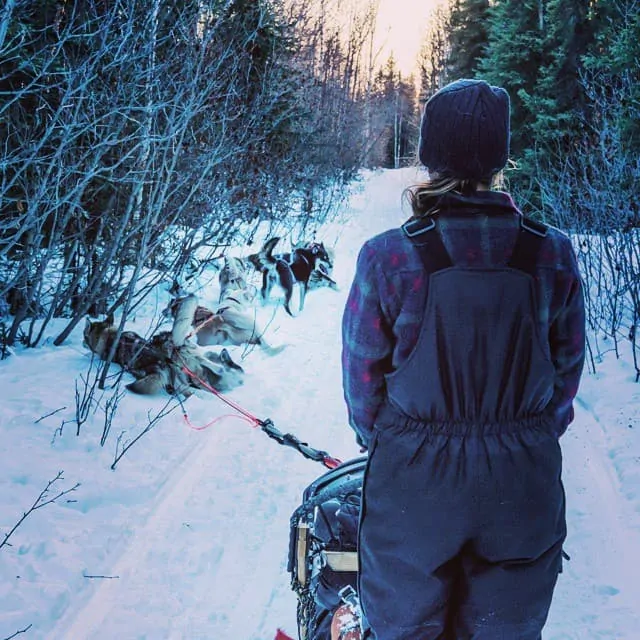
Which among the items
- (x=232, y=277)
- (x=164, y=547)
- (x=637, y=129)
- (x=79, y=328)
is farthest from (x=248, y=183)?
(x=164, y=547)

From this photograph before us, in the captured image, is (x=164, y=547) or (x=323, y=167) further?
(x=323, y=167)

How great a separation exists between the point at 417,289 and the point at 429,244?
0.10m

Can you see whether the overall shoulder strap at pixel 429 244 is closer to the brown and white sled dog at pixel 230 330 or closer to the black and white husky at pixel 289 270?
the brown and white sled dog at pixel 230 330

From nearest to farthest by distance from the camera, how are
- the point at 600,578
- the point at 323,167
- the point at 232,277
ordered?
the point at 600,578
the point at 232,277
the point at 323,167

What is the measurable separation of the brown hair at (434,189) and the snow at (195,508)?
207 cm

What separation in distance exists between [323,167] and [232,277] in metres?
8.90

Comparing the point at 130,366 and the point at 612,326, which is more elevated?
Result: the point at 612,326

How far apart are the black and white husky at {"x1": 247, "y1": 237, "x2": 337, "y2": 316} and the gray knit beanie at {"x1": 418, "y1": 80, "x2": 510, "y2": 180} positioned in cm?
692

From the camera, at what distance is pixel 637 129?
8.41m

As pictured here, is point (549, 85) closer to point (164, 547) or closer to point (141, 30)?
point (141, 30)

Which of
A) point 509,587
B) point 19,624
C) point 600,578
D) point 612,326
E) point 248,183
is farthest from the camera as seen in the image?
point 248,183

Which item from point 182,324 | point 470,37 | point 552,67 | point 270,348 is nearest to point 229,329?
point 270,348

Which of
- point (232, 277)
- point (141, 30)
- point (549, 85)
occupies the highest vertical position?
point (549, 85)

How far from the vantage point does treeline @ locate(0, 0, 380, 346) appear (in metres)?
4.53
